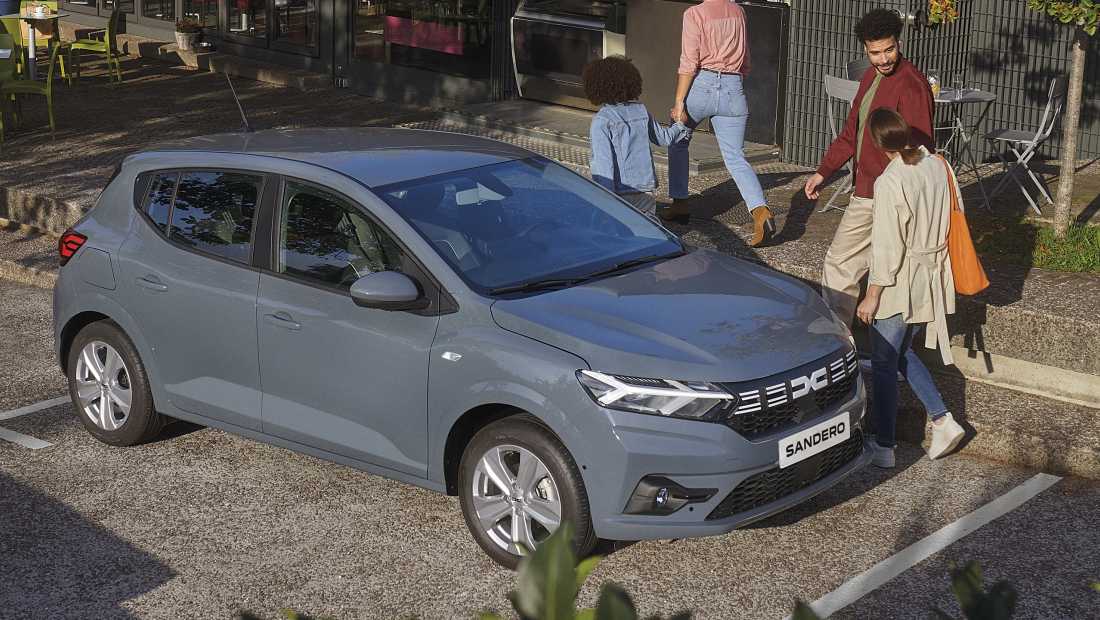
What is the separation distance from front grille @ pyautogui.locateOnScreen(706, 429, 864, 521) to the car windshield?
1173 mm

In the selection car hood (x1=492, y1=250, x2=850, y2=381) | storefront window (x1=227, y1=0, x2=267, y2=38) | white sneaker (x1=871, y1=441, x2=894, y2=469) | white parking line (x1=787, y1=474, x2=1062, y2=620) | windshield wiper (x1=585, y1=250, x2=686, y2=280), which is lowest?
white parking line (x1=787, y1=474, x2=1062, y2=620)

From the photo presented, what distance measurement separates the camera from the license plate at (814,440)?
539 centimetres

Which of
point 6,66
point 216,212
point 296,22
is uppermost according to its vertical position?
point 296,22

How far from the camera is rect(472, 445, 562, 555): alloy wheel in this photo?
545cm

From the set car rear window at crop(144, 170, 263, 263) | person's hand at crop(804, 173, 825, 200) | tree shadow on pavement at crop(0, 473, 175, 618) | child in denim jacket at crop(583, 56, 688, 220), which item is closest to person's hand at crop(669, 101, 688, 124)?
child in denim jacket at crop(583, 56, 688, 220)

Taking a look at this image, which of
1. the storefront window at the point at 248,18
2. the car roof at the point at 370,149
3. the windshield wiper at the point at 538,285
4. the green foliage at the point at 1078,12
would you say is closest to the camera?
the windshield wiper at the point at 538,285

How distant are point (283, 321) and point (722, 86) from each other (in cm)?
434

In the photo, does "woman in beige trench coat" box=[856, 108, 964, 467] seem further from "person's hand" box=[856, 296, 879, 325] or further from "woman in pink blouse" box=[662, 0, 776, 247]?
"woman in pink blouse" box=[662, 0, 776, 247]

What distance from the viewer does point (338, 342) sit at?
6.02 m

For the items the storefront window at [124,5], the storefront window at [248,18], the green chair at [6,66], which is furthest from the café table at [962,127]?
the storefront window at [124,5]

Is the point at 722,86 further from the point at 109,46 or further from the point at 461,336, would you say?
the point at 109,46

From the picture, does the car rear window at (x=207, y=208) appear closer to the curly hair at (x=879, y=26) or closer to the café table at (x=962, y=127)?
the curly hair at (x=879, y=26)

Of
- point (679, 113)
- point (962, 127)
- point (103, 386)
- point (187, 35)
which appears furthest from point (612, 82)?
point (187, 35)

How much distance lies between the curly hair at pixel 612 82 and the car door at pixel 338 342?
2.46 metres
